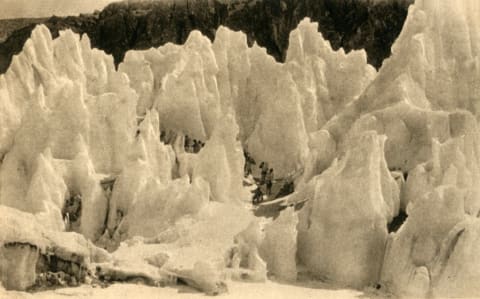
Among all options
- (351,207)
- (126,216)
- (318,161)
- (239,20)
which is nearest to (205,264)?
(351,207)

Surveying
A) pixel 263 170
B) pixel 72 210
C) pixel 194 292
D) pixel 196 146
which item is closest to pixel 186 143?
pixel 196 146

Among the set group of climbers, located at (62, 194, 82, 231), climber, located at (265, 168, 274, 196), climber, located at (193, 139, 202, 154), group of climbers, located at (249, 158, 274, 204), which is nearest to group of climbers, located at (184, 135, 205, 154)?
climber, located at (193, 139, 202, 154)

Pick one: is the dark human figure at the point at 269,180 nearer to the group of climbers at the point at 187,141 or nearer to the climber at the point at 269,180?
the climber at the point at 269,180

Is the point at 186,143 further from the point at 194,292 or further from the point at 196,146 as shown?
the point at 194,292

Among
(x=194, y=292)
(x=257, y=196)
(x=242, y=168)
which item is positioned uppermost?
(x=242, y=168)

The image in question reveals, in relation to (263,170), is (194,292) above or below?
below

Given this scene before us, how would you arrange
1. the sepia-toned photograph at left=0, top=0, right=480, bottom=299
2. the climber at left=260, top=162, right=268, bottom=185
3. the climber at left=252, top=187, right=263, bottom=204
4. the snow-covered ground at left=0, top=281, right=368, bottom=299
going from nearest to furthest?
the snow-covered ground at left=0, top=281, right=368, bottom=299
the sepia-toned photograph at left=0, top=0, right=480, bottom=299
the climber at left=252, top=187, right=263, bottom=204
the climber at left=260, top=162, right=268, bottom=185

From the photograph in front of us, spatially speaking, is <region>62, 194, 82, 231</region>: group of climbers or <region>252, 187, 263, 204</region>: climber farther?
<region>252, 187, 263, 204</region>: climber

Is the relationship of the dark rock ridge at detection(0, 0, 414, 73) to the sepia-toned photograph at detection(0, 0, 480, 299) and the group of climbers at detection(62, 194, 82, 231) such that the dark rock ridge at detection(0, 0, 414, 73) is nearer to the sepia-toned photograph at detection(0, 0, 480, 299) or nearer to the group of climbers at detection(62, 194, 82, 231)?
the sepia-toned photograph at detection(0, 0, 480, 299)
